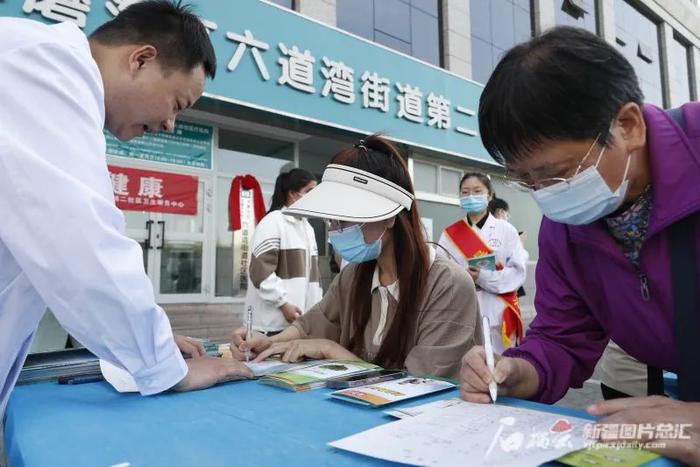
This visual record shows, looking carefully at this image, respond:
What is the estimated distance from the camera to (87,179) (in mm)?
957

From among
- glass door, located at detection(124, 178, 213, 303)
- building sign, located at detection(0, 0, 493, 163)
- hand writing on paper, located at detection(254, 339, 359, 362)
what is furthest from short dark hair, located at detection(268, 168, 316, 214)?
glass door, located at detection(124, 178, 213, 303)

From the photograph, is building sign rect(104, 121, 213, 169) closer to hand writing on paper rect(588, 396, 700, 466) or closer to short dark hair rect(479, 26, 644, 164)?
short dark hair rect(479, 26, 644, 164)

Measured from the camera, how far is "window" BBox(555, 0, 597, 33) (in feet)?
34.2

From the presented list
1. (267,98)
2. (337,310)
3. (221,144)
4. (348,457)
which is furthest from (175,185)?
(348,457)

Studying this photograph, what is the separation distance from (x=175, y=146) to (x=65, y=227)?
5393 millimetres

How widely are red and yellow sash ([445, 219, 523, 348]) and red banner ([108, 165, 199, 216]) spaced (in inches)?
148

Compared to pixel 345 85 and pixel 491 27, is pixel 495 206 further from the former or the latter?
pixel 491 27

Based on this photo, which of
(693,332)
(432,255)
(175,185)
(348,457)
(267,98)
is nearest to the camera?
(348,457)

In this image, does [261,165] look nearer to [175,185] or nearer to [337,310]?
[175,185]

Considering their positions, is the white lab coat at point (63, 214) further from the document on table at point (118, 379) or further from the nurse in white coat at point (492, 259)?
the nurse in white coat at point (492, 259)

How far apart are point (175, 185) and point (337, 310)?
4531mm

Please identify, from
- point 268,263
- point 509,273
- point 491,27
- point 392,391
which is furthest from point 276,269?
point 491,27

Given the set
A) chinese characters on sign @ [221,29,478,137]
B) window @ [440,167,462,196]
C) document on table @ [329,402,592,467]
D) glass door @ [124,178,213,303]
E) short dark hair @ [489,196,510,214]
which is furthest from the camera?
window @ [440,167,462,196]

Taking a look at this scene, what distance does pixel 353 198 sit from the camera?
1568mm
